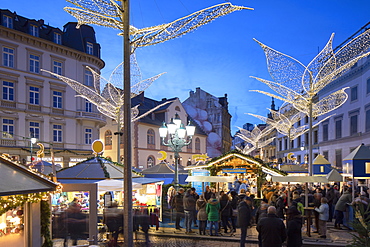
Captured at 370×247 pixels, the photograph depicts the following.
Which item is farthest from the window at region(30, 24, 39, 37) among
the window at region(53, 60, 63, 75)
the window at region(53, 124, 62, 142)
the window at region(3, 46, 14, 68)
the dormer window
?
the window at region(53, 124, 62, 142)

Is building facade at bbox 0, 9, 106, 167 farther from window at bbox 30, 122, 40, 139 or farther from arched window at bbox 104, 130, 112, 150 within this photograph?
arched window at bbox 104, 130, 112, 150

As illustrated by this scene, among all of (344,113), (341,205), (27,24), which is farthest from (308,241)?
(27,24)

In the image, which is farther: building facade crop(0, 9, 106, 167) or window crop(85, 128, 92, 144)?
window crop(85, 128, 92, 144)

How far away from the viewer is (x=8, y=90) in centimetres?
3109

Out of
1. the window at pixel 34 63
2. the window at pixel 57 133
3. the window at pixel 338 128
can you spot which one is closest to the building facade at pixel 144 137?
the window at pixel 57 133

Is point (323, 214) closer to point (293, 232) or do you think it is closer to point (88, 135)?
point (293, 232)

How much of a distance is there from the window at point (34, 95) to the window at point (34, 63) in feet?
6.05

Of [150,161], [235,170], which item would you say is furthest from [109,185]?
[150,161]

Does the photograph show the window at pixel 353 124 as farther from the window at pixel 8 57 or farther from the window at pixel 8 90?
the window at pixel 8 57

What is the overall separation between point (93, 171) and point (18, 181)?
6.36 meters

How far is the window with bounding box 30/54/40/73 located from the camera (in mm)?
32991

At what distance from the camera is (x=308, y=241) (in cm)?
1120

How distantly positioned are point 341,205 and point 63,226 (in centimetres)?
1095

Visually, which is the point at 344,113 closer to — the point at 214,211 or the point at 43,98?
the point at 214,211
